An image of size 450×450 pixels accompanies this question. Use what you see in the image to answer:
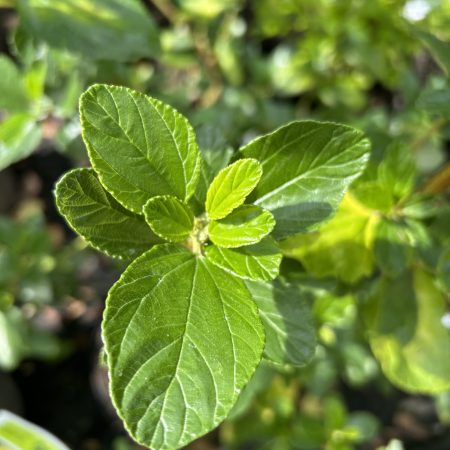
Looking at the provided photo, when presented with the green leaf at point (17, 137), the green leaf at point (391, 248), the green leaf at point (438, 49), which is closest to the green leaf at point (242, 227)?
the green leaf at point (391, 248)

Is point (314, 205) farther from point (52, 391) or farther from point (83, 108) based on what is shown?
point (52, 391)

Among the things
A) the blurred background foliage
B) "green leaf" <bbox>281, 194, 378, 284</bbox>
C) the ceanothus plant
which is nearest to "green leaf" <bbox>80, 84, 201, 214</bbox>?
the ceanothus plant

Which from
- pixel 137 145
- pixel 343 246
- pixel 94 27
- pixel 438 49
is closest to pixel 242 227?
pixel 137 145

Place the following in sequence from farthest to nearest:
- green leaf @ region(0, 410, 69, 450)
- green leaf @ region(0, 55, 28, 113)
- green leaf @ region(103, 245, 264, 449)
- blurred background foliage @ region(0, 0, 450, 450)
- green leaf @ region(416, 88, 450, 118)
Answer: green leaf @ region(0, 55, 28, 113) → green leaf @ region(0, 410, 69, 450) → blurred background foliage @ region(0, 0, 450, 450) → green leaf @ region(416, 88, 450, 118) → green leaf @ region(103, 245, 264, 449)

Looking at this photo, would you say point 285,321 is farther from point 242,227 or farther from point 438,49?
point 438,49

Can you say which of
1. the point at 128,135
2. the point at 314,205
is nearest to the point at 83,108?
the point at 128,135

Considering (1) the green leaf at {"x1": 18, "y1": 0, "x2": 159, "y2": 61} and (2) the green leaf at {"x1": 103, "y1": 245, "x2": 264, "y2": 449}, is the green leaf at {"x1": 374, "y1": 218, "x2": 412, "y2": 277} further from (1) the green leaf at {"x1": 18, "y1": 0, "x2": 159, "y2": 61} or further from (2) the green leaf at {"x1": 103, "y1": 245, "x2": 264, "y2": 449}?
(1) the green leaf at {"x1": 18, "y1": 0, "x2": 159, "y2": 61}

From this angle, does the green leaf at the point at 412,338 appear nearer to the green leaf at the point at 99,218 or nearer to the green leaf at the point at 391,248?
the green leaf at the point at 391,248
